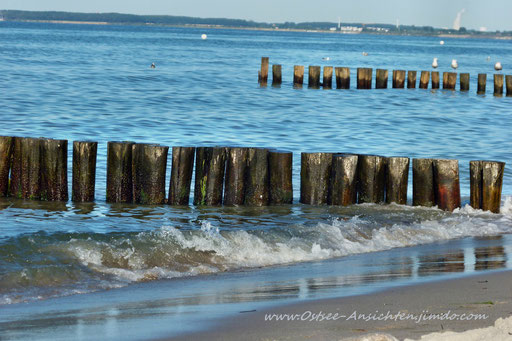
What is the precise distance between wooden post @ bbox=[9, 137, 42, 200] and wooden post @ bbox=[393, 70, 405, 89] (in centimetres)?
2819

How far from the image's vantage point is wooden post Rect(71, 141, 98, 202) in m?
9.27

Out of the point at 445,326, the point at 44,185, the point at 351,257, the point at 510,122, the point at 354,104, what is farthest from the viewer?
the point at 354,104

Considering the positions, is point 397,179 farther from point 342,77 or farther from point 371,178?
point 342,77

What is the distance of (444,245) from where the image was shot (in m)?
7.97

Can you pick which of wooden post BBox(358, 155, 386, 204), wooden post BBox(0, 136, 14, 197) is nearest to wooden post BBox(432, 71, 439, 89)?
wooden post BBox(358, 155, 386, 204)

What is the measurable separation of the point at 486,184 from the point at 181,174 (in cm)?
407

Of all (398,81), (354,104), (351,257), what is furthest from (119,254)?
(398,81)

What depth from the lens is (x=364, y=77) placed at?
35156mm

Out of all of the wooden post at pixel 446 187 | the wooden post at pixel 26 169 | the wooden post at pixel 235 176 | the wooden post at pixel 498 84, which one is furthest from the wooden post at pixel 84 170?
the wooden post at pixel 498 84

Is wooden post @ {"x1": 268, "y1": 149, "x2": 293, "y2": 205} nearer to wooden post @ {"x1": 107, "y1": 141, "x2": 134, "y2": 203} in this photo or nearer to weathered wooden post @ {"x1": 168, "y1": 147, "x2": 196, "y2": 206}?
weathered wooden post @ {"x1": 168, "y1": 147, "x2": 196, "y2": 206}

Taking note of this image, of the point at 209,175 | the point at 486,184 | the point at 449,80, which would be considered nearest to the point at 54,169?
the point at 209,175

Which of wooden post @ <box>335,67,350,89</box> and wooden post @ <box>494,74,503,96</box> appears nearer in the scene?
wooden post @ <box>494,74,503,96</box>

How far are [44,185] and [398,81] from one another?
28.8m

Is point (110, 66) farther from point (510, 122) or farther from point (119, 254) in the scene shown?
point (119, 254)
